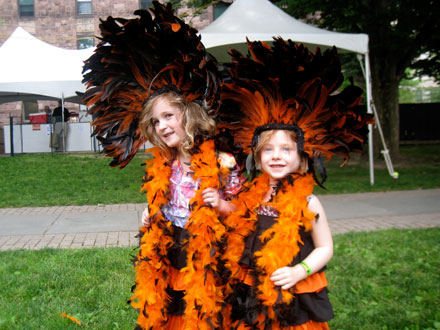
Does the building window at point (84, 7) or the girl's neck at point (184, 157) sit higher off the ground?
the building window at point (84, 7)

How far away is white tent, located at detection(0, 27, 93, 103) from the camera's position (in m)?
12.2

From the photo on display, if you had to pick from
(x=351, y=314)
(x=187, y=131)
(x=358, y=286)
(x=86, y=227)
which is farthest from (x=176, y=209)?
(x=86, y=227)

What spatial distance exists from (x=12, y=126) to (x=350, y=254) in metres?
14.1

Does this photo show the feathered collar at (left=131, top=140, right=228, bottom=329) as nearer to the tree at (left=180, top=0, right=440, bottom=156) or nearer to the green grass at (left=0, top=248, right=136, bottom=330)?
the green grass at (left=0, top=248, right=136, bottom=330)

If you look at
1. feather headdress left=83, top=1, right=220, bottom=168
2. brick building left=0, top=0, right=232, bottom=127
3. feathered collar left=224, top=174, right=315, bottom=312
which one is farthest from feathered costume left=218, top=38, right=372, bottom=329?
brick building left=0, top=0, right=232, bottom=127

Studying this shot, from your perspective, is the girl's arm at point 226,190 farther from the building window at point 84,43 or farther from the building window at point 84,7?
the building window at point 84,7

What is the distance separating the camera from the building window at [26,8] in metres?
23.7

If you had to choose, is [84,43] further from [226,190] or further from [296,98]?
[296,98]

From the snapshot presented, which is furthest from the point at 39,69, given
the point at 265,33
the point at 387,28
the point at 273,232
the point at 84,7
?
the point at 84,7

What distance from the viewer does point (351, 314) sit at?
339 centimetres

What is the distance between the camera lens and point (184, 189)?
244cm

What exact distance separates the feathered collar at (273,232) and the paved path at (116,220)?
9.80 ft

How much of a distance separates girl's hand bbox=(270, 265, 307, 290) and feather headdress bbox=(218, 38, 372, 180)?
558 millimetres

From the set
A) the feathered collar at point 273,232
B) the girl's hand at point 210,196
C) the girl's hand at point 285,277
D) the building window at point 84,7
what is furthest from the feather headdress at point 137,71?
the building window at point 84,7
